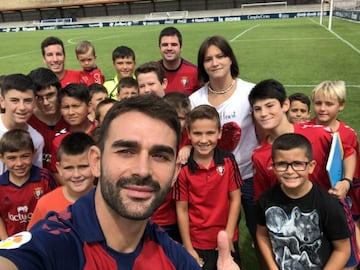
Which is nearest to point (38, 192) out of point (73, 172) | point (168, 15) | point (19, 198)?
point (19, 198)

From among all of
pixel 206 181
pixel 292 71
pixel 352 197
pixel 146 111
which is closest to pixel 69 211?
pixel 146 111

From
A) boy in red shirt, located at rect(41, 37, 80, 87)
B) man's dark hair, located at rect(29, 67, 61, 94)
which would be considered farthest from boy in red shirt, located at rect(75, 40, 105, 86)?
man's dark hair, located at rect(29, 67, 61, 94)

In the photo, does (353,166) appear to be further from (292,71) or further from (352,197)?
(292,71)

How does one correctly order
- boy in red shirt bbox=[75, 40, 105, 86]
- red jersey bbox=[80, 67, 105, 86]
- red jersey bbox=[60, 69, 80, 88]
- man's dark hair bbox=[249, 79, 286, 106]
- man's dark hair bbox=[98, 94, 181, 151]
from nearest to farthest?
1. man's dark hair bbox=[98, 94, 181, 151]
2. man's dark hair bbox=[249, 79, 286, 106]
3. red jersey bbox=[60, 69, 80, 88]
4. red jersey bbox=[80, 67, 105, 86]
5. boy in red shirt bbox=[75, 40, 105, 86]

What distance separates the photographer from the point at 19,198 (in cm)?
330

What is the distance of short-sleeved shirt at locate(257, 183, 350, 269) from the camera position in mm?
2609

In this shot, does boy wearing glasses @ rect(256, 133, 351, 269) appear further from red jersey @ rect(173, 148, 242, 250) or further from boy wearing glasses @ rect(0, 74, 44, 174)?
boy wearing glasses @ rect(0, 74, 44, 174)

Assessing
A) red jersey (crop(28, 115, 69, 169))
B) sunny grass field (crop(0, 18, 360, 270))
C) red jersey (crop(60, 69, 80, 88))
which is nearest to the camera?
red jersey (crop(28, 115, 69, 169))

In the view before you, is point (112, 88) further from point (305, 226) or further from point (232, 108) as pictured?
point (305, 226)

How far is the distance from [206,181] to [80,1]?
66.4 meters

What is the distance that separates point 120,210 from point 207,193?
1.80 metres

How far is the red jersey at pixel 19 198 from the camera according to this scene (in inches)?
130

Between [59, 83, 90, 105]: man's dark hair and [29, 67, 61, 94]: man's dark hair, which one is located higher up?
[29, 67, 61, 94]: man's dark hair

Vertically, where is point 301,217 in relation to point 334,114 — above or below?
below
